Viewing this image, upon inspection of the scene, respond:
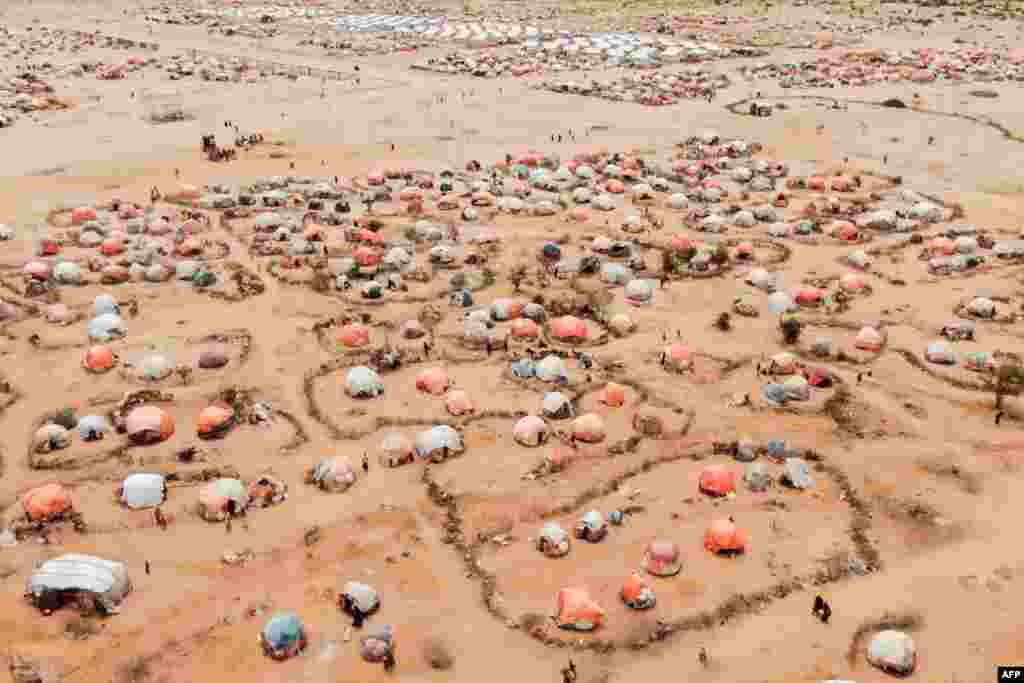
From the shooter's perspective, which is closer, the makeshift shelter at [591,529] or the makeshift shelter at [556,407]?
the makeshift shelter at [591,529]

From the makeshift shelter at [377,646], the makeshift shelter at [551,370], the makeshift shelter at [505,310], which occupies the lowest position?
the makeshift shelter at [377,646]

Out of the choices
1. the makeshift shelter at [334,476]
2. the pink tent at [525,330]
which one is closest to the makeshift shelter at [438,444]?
the makeshift shelter at [334,476]

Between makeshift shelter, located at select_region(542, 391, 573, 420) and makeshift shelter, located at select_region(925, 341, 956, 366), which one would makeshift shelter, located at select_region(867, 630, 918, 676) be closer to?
makeshift shelter, located at select_region(542, 391, 573, 420)

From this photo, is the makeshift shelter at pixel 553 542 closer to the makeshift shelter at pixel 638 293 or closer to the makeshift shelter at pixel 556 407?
the makeshift shelter at pixel 556 407

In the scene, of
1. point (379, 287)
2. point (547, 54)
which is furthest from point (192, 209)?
point (547, 54)

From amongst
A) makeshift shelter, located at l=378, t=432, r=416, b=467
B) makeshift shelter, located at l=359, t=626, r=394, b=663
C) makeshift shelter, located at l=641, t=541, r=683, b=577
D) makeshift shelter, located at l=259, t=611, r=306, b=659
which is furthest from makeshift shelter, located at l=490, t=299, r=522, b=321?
makeshift shelter, located at l=259, t=611, r=306, b=659

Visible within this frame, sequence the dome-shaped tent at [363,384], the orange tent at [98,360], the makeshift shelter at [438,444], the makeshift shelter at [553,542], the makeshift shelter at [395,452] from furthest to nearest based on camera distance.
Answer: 1. the orange tent at [98,360]
2. the dome-shaped tent at [363,384]
3. the makeshift shelter at [438,444]
4. the makeshift shelter at [395,452]
5. the makeshift shelter at [553,542]

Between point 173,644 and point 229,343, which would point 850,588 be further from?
point 229,343
